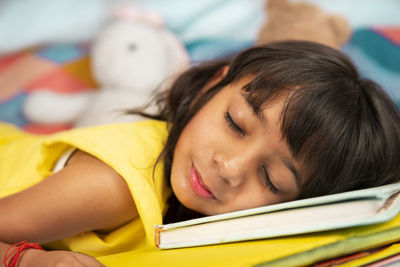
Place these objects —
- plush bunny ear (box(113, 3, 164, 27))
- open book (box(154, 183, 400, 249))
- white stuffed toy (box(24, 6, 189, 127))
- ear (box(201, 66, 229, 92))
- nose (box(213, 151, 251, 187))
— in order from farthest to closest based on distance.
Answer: plush bunny ear (box(113, 3, 164, 27)) → white stuffed toy (box(24, 6, 189, 127)) → ear (box(201, 66, 229, 92)) → nose (box(213, 151, 251, 187)) → open book (box(154, 183, 400, 249))

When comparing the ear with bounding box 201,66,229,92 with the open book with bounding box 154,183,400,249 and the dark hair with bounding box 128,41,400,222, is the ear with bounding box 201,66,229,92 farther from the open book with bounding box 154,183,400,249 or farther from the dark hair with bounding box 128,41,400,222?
the open book with bounding box 154,183,400,249

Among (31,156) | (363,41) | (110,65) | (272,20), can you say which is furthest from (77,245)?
(363,41)

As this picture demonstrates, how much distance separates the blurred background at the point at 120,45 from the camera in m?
1.33

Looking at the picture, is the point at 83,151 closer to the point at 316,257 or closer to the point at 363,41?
the point at 316,257

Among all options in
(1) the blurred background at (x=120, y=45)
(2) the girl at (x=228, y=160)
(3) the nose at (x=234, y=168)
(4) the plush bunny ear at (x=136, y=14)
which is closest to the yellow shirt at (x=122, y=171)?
(2) the girl at (x=228, y=160)

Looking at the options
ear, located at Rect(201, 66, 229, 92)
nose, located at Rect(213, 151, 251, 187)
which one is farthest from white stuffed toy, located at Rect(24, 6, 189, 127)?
nose, located at Rect(213, 151, 251, 187)

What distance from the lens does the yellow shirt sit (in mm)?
752

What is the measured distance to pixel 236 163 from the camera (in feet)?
2.45

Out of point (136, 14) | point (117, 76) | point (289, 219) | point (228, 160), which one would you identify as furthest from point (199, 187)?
point (136, 14)

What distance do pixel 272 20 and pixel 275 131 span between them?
76 cm

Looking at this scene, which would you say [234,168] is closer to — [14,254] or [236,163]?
[236,163]

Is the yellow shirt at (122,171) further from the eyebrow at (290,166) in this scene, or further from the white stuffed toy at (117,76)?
the white stuffed toy at (117,76)

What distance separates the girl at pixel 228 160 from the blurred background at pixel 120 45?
39 cm

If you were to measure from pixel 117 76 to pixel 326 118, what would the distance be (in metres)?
0.73
